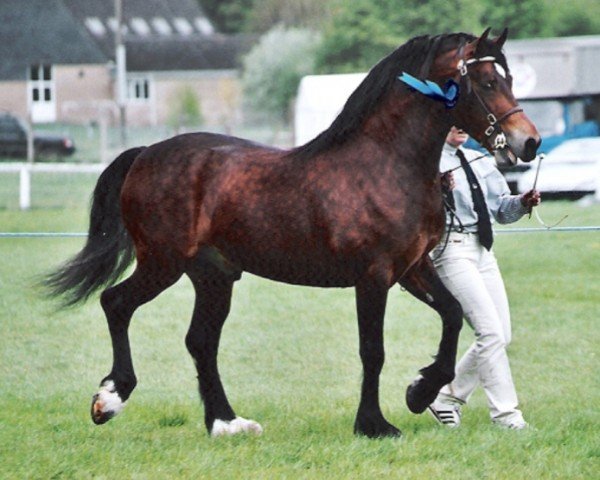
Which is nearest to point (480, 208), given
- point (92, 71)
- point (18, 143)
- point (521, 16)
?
point (18, 143)

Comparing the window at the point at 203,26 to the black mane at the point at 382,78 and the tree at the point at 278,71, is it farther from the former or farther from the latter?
the black mane at the point at 382,78

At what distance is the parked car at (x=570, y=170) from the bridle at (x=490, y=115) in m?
17.5

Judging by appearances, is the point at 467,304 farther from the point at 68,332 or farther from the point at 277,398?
the point at 68,332

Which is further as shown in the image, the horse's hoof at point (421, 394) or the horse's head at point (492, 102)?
the horse's hoof at point (421, 394)

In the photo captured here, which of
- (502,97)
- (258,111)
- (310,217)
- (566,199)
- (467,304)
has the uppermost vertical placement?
(502,97)

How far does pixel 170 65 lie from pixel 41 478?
60358 millimetres

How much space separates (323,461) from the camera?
20.0 ft

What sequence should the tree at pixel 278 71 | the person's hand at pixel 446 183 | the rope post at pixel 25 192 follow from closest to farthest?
the person's hand at pixel 446 183
the rope post at pixel 25 192
the tree at pixel 278 71

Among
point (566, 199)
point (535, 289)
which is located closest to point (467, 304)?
point (535, 289)

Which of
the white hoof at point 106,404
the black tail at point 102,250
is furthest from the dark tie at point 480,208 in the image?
the white hoof at point 106,404

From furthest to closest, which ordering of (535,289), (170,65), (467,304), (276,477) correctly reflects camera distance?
(170,65) → (535,289) → (467,304) → (276,477)

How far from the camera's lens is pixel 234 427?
22.5 feet

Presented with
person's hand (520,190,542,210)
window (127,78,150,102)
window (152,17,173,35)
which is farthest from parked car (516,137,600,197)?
window (152,17,173,35)

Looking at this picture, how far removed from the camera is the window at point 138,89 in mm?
64938
